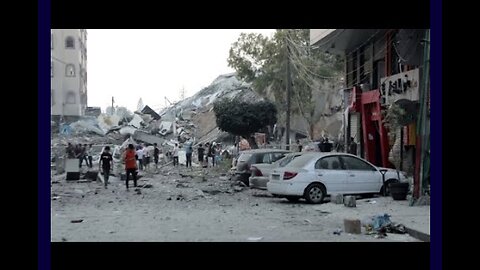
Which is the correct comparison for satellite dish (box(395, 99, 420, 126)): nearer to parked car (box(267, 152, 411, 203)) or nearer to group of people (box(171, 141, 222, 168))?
parked car (box(267, 152, 411, 203))

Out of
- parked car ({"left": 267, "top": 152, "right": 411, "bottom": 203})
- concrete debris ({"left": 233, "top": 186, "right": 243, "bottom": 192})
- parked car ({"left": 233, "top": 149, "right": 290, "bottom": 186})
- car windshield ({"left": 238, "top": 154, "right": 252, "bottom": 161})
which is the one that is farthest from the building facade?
concrete debris ({"left": 233, "top": 186, "right": 243, "bottom": 192})

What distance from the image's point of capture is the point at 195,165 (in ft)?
124

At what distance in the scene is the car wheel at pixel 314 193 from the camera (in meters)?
17.6

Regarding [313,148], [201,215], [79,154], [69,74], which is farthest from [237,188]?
[79,154]

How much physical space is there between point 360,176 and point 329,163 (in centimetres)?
98

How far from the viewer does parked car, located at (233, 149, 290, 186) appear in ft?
72.5

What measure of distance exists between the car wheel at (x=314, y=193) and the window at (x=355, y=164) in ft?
3.45

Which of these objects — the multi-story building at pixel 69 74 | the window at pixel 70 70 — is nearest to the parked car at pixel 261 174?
the multi-story building at pixel 69 74

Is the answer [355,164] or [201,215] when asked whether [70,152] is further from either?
[355,164]
